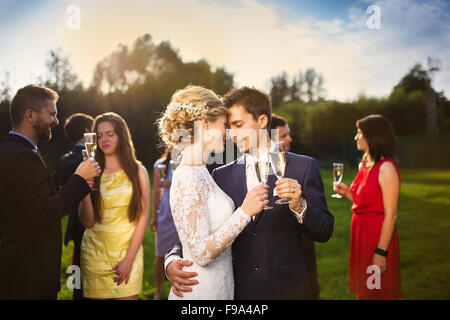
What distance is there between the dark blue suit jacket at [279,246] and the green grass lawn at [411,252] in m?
3.87

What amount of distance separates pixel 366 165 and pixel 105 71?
22.2 metres

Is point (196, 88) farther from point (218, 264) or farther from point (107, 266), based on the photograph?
point (107, 266)

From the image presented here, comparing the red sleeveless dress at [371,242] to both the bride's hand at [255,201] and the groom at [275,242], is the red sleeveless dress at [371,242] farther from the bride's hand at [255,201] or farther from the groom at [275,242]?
the bride's hand at [255,201]

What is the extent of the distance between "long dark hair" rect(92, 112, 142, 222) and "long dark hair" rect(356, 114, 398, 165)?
2.60m

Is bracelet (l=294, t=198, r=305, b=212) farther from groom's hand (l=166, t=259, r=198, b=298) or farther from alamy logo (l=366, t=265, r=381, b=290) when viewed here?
alamy logo (l=366, t=265, r=381, b=290)

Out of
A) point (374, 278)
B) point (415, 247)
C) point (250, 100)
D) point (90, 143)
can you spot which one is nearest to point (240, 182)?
point (250, 100)

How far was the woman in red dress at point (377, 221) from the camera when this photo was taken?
3779 millimetres

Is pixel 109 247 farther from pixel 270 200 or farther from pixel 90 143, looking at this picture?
pixel 270 200

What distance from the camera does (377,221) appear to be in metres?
3.93

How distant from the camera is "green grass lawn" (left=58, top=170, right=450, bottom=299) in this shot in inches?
257

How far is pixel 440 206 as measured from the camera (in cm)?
1477

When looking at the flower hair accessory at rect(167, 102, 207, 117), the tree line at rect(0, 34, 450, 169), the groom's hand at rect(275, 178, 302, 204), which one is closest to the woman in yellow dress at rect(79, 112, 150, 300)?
the flower hair accessory at rect(167, 102, 207, 117)

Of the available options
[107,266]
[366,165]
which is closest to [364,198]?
[366,165]

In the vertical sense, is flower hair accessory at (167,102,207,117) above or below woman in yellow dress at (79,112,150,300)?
above
